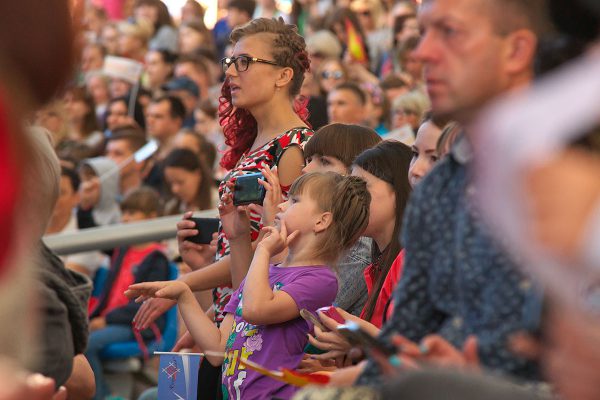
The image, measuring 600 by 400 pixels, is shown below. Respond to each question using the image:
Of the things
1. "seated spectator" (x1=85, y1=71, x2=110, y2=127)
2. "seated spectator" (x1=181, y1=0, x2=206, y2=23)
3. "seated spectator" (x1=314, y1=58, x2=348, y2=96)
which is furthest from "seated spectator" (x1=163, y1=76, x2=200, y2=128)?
"seated spectator" (x1=181, y1=0, x2=206, y2=23)

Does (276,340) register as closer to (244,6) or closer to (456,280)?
(456,280)

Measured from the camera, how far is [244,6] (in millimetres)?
12062

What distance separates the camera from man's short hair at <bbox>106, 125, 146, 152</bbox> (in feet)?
29.7

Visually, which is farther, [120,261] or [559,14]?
[120,261]

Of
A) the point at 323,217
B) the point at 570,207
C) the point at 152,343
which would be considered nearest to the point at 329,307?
the point at 323,217

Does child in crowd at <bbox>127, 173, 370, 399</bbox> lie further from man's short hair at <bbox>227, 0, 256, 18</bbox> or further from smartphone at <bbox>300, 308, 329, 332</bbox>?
man's short hair at <bbox>227, 0, 256, 18</bbox>

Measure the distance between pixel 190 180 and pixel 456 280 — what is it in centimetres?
485

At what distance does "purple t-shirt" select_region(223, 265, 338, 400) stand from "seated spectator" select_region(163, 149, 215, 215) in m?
3.35

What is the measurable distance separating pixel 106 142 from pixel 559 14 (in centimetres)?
773

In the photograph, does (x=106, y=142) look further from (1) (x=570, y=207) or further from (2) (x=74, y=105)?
(1) (x=570, y=207)

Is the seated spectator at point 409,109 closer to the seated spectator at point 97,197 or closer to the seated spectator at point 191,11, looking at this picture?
the seated spectator at point 97,197

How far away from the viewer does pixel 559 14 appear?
7.60 feet

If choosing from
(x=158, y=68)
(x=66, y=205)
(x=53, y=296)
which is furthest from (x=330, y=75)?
(x=53, y=296)

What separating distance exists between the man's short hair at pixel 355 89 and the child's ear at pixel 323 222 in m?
3.56
